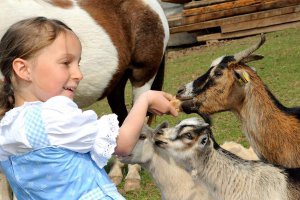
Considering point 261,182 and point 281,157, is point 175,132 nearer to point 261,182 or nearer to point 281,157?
point 261,182

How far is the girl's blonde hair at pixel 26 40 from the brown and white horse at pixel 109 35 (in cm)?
301

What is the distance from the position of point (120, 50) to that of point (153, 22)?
0.60 m

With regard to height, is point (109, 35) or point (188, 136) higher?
point (109, 35)

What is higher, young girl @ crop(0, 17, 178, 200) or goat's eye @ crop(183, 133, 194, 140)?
young girl @ crop(0, 17, 178, 200)

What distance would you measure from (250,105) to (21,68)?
110 inches

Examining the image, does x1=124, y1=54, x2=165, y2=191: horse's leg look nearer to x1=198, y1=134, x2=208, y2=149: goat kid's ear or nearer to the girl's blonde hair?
x1=198, y1=134, x2=208, y2=149: goat kid's ear

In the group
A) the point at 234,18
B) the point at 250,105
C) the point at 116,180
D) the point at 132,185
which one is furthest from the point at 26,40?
the point at 234,18

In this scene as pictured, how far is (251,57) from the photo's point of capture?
16.2 ft

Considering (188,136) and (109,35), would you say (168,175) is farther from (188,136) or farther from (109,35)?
(109,35)

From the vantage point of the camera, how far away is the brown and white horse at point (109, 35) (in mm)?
5554

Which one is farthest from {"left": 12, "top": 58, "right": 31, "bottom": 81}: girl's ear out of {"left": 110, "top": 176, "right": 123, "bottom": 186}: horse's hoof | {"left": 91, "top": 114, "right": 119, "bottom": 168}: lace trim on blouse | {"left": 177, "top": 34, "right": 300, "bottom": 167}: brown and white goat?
{"left": 110, "top": 176, "right": 123, "bottom": 186}: horse's hoof

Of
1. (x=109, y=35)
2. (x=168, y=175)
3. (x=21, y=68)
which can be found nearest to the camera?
(x=21, y=68)

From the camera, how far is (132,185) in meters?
6.01

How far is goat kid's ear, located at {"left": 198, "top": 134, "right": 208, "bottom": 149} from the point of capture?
409cm
